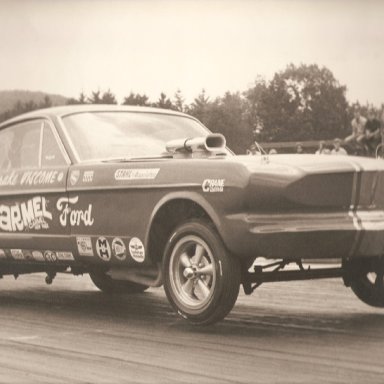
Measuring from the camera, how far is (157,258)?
18.8 ft

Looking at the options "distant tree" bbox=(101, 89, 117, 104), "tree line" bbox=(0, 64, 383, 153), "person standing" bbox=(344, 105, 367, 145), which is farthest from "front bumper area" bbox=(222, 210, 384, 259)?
"distant tree" bbox=(101, 89, 117, 104)

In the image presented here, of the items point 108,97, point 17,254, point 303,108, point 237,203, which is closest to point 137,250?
point 237,203

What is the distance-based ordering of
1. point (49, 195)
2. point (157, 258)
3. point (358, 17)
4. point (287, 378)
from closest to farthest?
point (287, 378) → point (157, 258) → point (49, 195) → point (358, 17)

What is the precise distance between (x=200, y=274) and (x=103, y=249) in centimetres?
87

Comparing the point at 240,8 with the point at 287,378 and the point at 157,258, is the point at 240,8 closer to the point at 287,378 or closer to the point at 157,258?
the point at 157,258

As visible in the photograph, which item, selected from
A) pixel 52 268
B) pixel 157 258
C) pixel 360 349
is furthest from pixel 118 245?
pixel 360 349

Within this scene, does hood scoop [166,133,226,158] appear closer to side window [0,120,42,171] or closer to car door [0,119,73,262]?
car door [0,119,73,262]

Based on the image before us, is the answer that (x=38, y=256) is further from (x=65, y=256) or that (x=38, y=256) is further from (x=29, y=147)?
(x=29, y=147)

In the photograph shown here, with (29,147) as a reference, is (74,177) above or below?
below

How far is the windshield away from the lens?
21.4 ft

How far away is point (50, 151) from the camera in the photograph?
6707mm

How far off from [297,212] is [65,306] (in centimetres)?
247

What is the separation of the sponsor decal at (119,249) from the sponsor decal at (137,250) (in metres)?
0.06

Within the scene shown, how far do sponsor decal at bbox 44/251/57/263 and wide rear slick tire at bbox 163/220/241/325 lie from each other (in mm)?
1176
